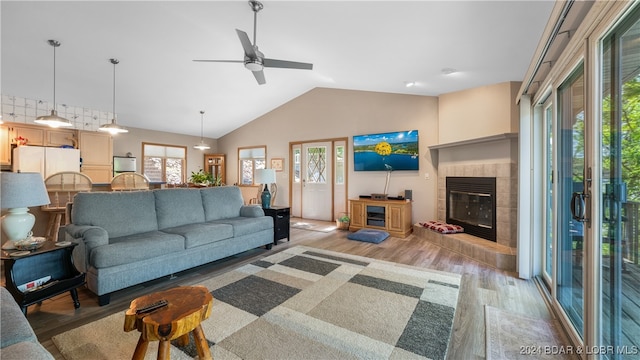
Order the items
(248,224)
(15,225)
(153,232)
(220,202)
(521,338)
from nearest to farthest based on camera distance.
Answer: (521,338)
(15,225)
(153,232)
(248,224)
(220,202)

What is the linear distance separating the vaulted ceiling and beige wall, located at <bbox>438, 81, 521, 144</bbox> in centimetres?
17

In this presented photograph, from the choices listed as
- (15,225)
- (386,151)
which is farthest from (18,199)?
(386,151)

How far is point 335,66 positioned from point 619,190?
3.91 meters

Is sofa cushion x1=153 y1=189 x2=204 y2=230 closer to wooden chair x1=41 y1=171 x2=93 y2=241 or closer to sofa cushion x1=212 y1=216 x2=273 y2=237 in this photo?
sofa cushion x1=212 y1=216 x2=273 y2=237

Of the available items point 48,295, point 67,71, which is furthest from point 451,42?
point 67,71

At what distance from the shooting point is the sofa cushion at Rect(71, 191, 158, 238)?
2.70 metres

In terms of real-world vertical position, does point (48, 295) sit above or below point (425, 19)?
below

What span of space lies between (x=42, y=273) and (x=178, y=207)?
4.51 ft

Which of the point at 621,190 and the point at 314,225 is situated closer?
the point at 621,190

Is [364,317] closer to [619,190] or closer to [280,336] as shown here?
[280,336]

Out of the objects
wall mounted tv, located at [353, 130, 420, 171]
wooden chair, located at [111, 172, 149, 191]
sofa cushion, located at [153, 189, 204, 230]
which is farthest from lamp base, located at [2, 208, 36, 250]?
wall mounted tv, located at [353, 130, 420, 171]

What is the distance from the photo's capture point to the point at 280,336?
5.97 ft

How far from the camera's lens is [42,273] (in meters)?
2.27

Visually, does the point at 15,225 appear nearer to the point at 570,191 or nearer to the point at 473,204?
the point at 570,191
